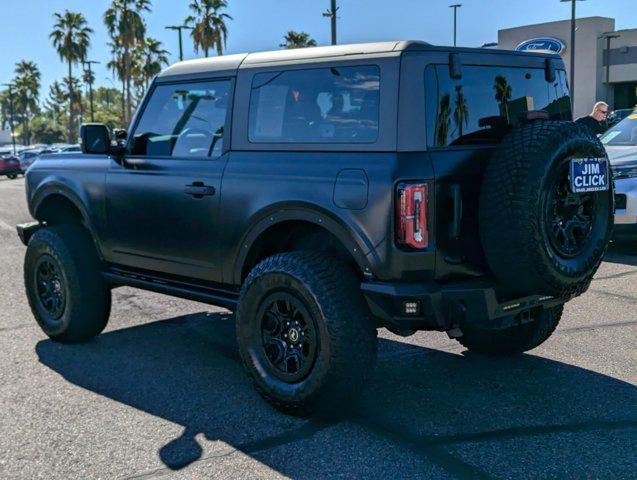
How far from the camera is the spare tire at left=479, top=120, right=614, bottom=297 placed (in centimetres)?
352

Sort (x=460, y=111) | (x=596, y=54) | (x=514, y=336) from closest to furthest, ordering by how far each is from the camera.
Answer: (x=460, y=111) < (x=514, y=336) < (x=596, y=54)

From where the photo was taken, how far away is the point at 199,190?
Result: 444 cm

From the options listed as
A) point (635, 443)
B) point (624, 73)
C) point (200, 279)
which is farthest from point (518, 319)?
point (624, 73)

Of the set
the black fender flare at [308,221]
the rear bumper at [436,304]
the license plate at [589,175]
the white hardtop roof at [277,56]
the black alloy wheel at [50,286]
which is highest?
the white hardtop roof at [277,56]

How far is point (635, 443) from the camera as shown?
353 centimetres

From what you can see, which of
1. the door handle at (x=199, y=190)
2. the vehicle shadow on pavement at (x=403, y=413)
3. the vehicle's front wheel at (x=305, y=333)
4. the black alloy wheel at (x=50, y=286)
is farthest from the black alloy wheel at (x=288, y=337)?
the black alloy wheel at (x=50, y=286)

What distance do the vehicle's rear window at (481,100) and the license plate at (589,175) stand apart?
1.45 ft

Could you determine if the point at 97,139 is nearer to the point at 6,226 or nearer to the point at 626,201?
the point at 626,201

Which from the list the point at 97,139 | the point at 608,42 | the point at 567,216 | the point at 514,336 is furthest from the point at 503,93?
the point at 608,42

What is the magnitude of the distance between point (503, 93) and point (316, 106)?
1028 millimetres

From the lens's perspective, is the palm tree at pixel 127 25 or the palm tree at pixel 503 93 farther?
the palm tree at pixel 127 25

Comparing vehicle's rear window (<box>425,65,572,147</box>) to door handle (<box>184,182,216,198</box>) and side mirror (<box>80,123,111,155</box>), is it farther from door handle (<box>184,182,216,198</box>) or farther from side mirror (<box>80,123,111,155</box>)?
side mirror (<box>80,123,111,155</box>)

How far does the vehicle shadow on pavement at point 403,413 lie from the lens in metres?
3.36

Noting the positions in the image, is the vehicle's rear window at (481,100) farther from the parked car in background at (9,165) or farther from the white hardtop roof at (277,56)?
the parked car in background at (9,165)
